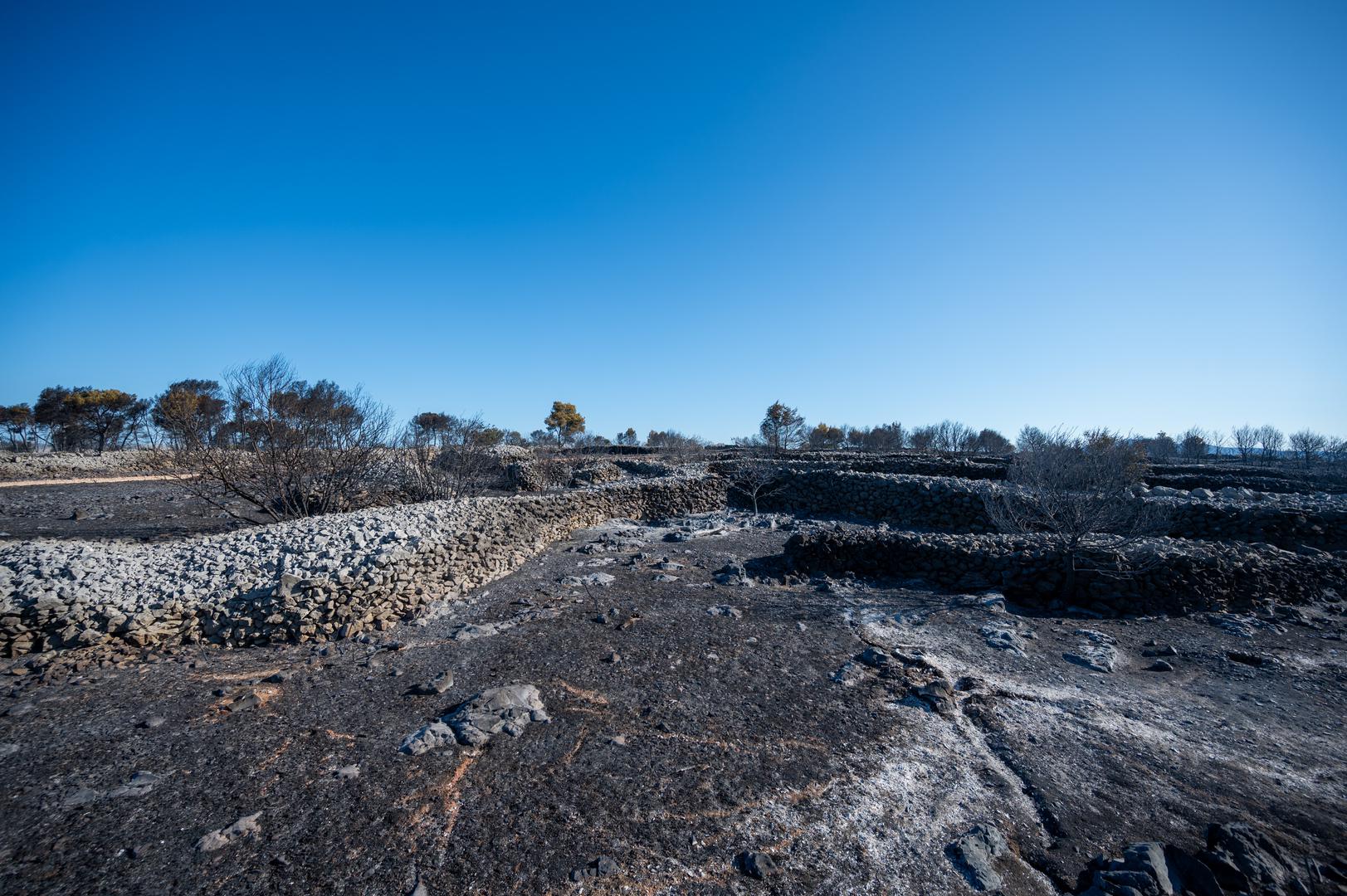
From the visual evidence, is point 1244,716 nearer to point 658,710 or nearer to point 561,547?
point 658,710

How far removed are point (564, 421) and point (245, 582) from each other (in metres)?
47.4

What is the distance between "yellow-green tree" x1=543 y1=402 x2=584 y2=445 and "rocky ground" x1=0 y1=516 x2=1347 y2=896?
4648cm

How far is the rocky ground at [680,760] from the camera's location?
356cm

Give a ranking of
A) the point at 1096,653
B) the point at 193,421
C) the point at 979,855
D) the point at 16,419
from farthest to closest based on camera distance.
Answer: the point at 16,419 < the point at 193,421 < the point at 1096,653 < the point at 979,855

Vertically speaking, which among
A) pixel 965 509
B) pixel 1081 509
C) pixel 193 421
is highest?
pixel 193 421

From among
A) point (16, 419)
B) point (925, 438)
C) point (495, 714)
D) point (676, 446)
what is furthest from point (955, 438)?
point (16, 419)

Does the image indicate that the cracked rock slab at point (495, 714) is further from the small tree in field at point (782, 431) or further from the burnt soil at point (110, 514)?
the small tree in field at point (782, 431)

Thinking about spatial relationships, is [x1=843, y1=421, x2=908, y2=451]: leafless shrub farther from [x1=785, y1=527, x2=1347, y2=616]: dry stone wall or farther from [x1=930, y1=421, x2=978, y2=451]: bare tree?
[x1=785, y1=527, x2=1347, y2=616]: dry stone wall

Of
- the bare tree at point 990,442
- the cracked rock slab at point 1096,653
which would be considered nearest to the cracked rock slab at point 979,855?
the cracked rock slab at point 1096,653

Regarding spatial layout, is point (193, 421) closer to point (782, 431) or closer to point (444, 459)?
point (444, 459)

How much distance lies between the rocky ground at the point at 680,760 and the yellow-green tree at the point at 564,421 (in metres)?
46.5

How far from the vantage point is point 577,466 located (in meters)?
26.8

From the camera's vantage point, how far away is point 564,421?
178 ft

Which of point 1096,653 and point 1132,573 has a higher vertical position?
point 1132,573
